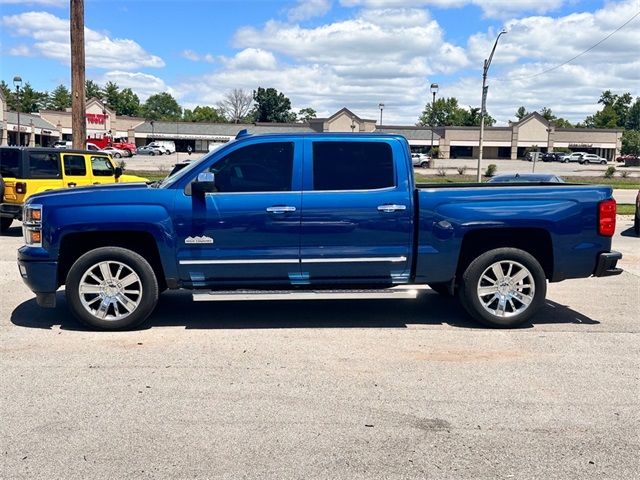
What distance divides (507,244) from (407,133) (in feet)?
300

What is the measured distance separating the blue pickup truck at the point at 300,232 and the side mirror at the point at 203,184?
0.01 meters

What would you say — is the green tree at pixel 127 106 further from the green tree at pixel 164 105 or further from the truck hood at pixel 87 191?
the truck hood at pixel 87 191

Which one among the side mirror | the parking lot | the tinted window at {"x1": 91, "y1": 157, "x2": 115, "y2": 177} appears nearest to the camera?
the parking lot

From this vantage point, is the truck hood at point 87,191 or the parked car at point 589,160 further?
the parked car at point 589,160

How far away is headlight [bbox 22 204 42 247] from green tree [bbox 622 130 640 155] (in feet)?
389

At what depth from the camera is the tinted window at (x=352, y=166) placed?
20.9 feet

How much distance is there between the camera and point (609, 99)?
6363 inches

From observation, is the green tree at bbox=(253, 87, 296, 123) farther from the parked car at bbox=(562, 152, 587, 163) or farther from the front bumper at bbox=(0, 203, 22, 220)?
the front bumper at bbox=(0, 203, 22, 220)

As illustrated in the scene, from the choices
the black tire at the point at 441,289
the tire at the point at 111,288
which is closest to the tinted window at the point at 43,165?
the tire at the point at 111,288

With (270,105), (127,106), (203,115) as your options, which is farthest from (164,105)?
(270,105)

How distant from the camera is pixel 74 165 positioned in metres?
13.8

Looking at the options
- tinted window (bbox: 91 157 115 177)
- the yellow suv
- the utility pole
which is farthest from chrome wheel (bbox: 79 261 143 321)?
the utility pole

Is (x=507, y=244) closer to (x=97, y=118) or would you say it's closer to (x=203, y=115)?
(x=97, y=118)

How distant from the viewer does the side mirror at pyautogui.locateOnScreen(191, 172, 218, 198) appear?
603 cm
